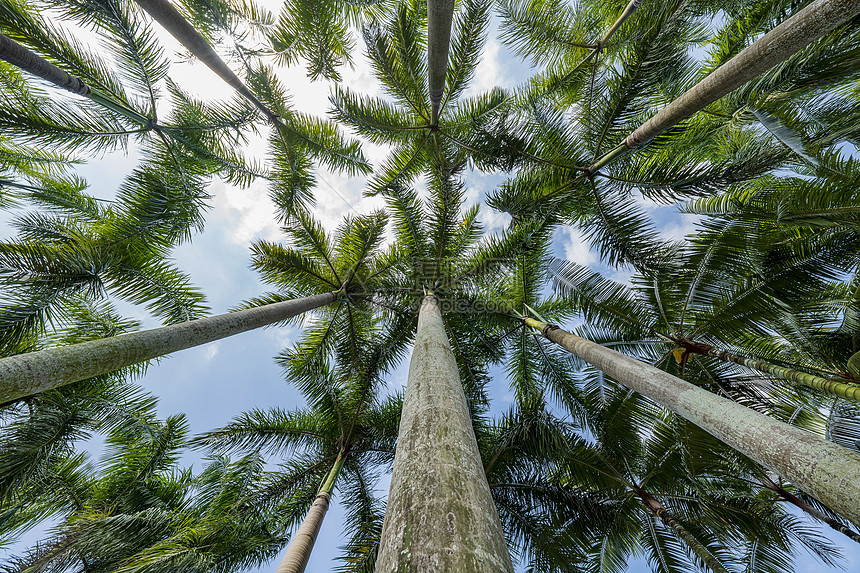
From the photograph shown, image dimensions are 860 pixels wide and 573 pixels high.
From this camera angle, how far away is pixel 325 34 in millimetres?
4656

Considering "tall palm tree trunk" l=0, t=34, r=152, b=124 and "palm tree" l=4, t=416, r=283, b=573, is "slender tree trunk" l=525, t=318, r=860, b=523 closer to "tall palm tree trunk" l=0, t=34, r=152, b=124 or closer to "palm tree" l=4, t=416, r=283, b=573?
"palm tree" l=4, t=416, r=283, b=573

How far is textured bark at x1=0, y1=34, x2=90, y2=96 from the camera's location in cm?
247

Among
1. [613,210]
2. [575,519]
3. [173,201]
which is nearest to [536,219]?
[613,210]

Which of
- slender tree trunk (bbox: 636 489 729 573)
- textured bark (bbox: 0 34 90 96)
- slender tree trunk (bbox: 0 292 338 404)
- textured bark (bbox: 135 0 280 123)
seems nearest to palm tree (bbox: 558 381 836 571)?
slender tree trunk (bbox: 636 489 729 573)

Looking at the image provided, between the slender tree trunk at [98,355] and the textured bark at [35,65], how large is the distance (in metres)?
2.33

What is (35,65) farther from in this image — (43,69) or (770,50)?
(770,50)

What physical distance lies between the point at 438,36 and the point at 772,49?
8.46 ft

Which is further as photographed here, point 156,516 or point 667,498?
point 667,498

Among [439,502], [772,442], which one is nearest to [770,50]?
[772,442]

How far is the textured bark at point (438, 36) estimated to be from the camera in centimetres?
249

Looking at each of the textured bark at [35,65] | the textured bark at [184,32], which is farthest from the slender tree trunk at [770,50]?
the textured bark at [35,65]

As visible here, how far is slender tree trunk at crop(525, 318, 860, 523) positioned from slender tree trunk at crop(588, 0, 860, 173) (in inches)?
104

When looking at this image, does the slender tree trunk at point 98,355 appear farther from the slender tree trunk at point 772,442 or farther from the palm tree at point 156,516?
the slender tree trunk at point 772,442

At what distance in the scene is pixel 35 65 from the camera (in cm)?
271
